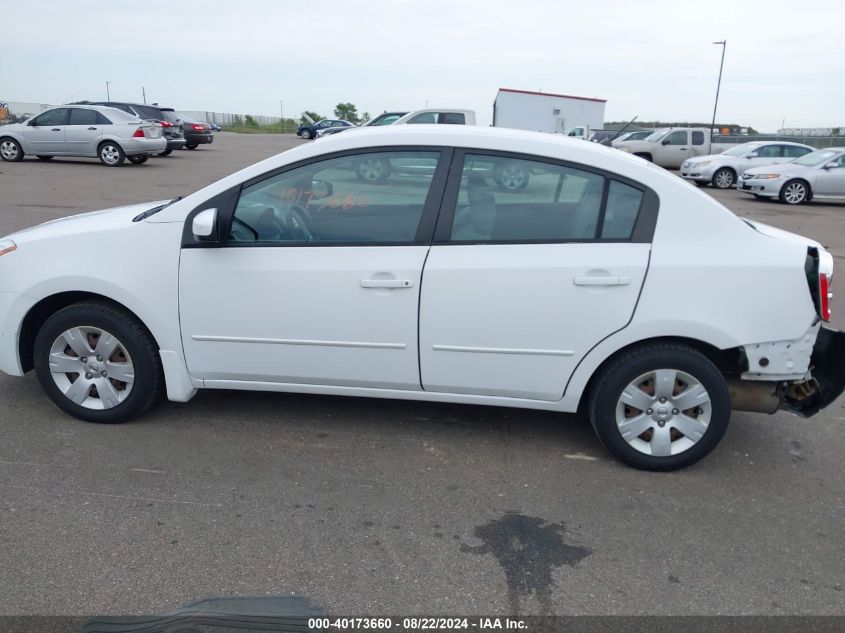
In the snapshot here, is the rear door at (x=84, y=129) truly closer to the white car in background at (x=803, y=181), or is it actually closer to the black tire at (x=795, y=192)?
the white car in background at (x=803, y=181)

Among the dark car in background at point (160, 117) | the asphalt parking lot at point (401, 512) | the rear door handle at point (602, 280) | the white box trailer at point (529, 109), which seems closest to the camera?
the asphalt parking lot at point (401, 512)

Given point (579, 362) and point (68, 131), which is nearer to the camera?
point (579, 362)

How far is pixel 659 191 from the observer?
3611 millimetres

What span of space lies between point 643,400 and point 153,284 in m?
2.64

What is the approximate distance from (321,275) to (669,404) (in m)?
1.90

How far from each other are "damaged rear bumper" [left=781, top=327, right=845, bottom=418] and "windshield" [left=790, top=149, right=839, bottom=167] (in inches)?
641

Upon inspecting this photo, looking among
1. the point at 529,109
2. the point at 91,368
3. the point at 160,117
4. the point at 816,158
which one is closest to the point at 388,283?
the point at 91,368

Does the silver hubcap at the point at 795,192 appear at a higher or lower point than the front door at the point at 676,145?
lower

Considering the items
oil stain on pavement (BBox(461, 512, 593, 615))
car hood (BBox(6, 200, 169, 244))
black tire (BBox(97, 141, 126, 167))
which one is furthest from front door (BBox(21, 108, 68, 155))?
oil stain on pavement (BBox(461, 512, 593, 615))

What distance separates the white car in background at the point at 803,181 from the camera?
57.2ft

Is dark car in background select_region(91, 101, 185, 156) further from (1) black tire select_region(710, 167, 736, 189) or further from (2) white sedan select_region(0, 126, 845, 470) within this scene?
(2) white sedan select_region(0, 126, 845, 470)

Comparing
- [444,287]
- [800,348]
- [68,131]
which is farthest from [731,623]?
[68,131]

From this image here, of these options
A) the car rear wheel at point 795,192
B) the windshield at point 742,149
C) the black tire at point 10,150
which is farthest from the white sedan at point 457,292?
the windshield at point 742,149

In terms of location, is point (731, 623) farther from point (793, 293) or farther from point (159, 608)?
point (159, 608)
